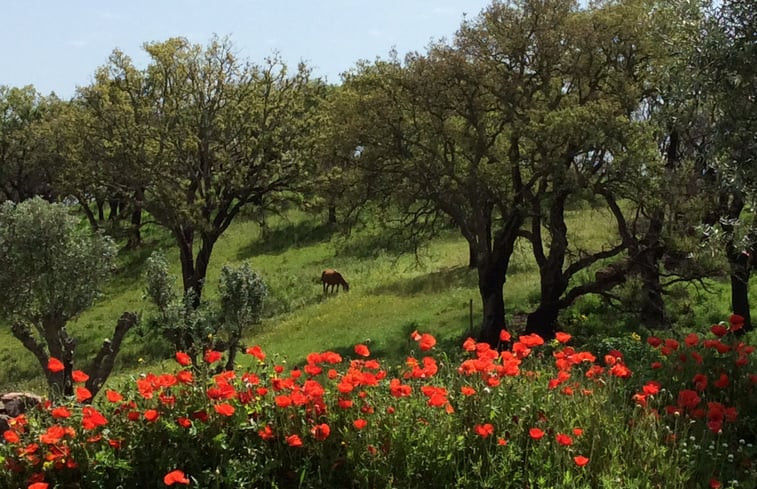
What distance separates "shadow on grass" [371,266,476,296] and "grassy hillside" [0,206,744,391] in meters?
0.05

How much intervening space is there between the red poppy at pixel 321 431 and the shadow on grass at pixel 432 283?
2501cm

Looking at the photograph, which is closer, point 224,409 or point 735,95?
point 224,409

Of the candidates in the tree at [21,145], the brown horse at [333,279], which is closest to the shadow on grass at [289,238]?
the brown horse at [333,279]

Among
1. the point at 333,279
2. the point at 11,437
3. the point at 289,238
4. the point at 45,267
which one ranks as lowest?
the point at 333,279

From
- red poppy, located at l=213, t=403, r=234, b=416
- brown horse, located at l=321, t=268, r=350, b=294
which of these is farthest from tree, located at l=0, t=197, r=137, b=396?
red poppy, located at l=213, t=403, r=234, b=416

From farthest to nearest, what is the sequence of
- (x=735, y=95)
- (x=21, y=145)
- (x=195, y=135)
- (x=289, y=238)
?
(x=21, y=145)
(x=289, y=238)
(x=195, y=135)
(x=735, y=95)

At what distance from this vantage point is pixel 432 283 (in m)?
31.3

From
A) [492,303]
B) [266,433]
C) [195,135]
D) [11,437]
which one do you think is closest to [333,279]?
[195,135]

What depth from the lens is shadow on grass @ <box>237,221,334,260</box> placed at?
4397cm

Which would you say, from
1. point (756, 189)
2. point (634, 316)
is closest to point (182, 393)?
point (756, 189)

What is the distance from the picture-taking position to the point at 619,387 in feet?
21.4

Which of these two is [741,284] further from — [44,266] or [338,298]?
[44,266]

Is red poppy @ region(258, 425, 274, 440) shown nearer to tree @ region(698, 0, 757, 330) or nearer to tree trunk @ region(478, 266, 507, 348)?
tree @ region(698, 0, 757, 330)

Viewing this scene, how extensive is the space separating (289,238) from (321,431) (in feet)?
136
